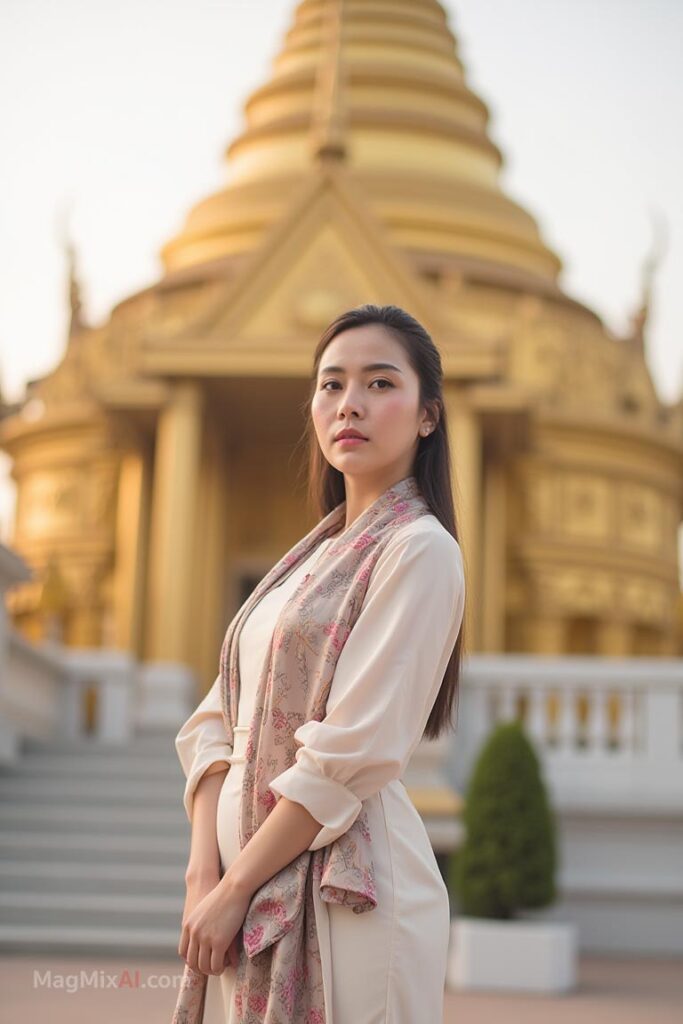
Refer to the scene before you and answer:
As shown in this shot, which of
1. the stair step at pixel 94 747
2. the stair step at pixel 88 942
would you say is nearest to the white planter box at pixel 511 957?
the stair step at pixel 88 942

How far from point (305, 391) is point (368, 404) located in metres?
10.5

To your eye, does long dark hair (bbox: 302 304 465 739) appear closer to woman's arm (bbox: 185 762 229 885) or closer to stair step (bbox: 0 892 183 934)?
woman's arm (bbox: 185 762 229 885)

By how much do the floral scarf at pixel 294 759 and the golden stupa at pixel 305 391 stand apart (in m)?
9.48

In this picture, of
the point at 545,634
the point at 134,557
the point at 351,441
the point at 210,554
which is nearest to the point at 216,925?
the point at 351,441

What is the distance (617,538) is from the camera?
16.8 metres

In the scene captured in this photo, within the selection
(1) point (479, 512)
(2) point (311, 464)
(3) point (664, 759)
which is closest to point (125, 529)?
(1) point (479, 512)

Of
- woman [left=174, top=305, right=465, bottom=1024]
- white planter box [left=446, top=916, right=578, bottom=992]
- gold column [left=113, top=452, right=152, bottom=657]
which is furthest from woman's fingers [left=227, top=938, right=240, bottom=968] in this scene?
gold column [left=113, top=452, right=152, bottom=657]

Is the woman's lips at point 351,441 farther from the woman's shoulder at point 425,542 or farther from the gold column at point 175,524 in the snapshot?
the gold column at point 175,524

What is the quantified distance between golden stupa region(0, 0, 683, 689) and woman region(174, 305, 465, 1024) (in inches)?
371

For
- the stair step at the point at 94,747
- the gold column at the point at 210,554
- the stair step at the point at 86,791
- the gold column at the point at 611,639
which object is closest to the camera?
the stair step at the point at 86,791

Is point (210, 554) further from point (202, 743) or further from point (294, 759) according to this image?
point (294, 759)

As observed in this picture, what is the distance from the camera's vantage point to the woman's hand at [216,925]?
195 centimetres

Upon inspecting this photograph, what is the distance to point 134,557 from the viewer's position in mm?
14180

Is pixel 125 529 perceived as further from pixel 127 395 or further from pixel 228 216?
pixel 228 216
